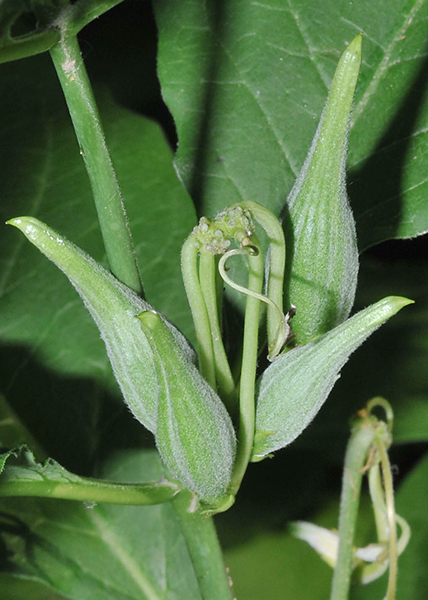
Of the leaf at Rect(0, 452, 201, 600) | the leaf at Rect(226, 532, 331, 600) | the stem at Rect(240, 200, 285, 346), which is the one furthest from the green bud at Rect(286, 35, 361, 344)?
the leaf at Rect(226, 532, 331, 600)

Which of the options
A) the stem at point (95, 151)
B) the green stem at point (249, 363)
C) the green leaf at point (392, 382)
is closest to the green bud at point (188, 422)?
the green stem at point (249, 363)

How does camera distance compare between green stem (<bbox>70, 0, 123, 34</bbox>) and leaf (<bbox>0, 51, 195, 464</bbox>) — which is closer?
green stem (<bbox>70, 0, 123, 34</bbox>)

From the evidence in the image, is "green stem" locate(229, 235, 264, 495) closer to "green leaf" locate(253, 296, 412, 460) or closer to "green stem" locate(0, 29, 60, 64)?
"green leaf" locate(253, 296, 412, 460)

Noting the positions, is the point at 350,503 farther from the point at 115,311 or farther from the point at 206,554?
the point at 115,311

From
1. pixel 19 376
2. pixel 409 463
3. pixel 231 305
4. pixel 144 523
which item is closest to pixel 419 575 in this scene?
pixel 409 463

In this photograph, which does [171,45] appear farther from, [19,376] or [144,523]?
[144,523]

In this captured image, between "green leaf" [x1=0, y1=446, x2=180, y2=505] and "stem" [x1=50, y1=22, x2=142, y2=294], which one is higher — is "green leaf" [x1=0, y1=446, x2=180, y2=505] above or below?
below

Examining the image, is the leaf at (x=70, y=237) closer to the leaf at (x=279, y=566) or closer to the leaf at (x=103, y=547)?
the leaf at (x=103, y=547)

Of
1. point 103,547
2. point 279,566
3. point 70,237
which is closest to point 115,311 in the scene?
point 70,237

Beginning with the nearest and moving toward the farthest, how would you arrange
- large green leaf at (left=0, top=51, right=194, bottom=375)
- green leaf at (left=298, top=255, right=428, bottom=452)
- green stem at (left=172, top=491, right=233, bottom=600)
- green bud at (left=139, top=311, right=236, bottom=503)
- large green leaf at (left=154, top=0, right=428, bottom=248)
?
green bud at (left=139, top=311, right=236, bottom=503) → green stem at (left=172, top=491, right=233, bottom=600) → large green leaf at (left=154, top=0, right=428, bottom=248) → large green leaf at (left=0, top=51, right=194, bottom=375) → green leaf at (left=298, top=255, right=428, bottom=452)
